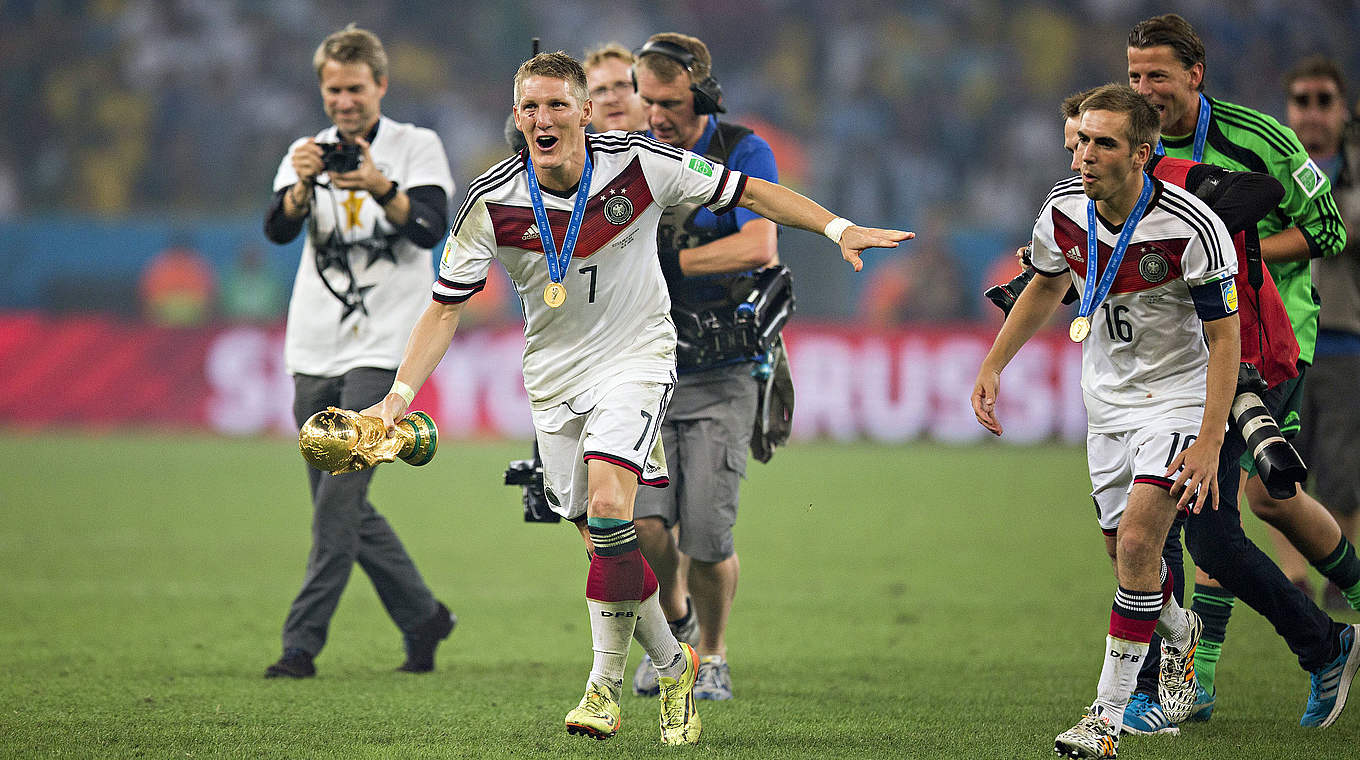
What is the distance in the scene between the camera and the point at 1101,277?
4.43 m

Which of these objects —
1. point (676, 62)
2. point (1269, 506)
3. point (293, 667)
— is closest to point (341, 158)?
point (676, 62)

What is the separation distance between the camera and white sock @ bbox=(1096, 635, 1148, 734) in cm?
432

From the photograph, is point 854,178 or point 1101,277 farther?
point 854,178

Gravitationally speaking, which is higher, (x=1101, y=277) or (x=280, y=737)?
(x=1101, y=277)

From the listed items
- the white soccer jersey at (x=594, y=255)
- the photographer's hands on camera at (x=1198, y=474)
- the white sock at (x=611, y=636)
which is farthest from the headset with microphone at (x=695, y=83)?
the photographer's hands on camera at (x=1198, y=474)

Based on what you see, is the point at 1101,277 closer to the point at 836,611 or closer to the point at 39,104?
the point at 836,611

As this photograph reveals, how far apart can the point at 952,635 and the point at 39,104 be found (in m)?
18.3

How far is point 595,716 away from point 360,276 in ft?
8.42

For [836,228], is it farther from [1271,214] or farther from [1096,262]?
[1271,214]

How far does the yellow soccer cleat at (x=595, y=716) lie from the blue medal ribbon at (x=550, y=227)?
132cm

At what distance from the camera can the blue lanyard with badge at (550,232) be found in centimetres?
458

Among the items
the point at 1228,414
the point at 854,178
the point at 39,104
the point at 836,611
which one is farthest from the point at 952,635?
the point at 39,104

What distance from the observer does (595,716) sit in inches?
171

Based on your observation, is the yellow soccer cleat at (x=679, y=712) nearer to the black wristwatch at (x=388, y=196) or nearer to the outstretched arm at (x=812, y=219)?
the outstretched arm at (x=812, y=219)
